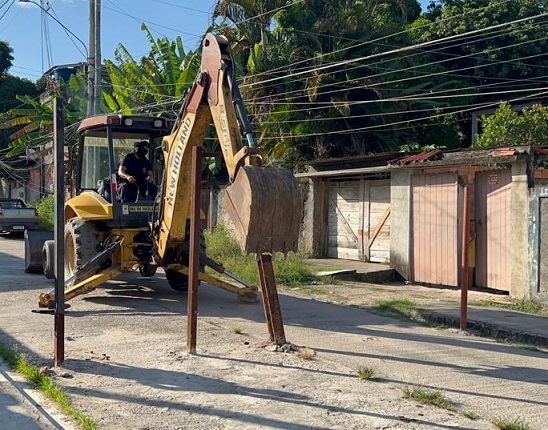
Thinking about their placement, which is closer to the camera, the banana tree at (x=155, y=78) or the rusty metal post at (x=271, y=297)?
the rusty metal post at (x=271, y=297)

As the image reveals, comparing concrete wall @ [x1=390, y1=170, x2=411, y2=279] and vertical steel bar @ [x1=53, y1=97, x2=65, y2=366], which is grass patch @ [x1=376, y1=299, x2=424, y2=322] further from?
vertical steel bar @ [x1=53, y1=97, x2=65, y2=366]

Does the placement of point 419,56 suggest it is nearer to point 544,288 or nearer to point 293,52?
point 293,52

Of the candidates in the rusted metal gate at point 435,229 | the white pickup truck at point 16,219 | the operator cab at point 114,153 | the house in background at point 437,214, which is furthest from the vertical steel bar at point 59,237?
the white pickup truck at point 16,219

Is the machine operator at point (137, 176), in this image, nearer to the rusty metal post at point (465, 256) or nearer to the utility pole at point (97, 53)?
the rusty metal post at point (465, 256)

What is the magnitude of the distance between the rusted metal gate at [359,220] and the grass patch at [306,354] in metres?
9.38

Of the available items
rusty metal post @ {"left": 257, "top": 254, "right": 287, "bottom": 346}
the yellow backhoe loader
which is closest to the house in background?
the yellow backhoe loader

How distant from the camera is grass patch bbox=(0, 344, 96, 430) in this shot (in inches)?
215

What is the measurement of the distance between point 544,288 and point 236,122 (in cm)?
649

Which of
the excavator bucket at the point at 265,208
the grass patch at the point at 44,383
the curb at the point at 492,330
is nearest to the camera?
the grass patch at the point at 44,383

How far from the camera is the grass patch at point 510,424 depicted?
17.3 feet

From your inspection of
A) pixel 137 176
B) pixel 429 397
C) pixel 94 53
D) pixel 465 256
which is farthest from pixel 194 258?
pixel 94 53

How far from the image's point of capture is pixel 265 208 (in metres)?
7.08

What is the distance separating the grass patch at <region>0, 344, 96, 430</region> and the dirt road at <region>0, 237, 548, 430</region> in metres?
0.11

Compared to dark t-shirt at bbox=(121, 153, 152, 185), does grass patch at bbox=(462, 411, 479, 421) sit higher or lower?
lower
